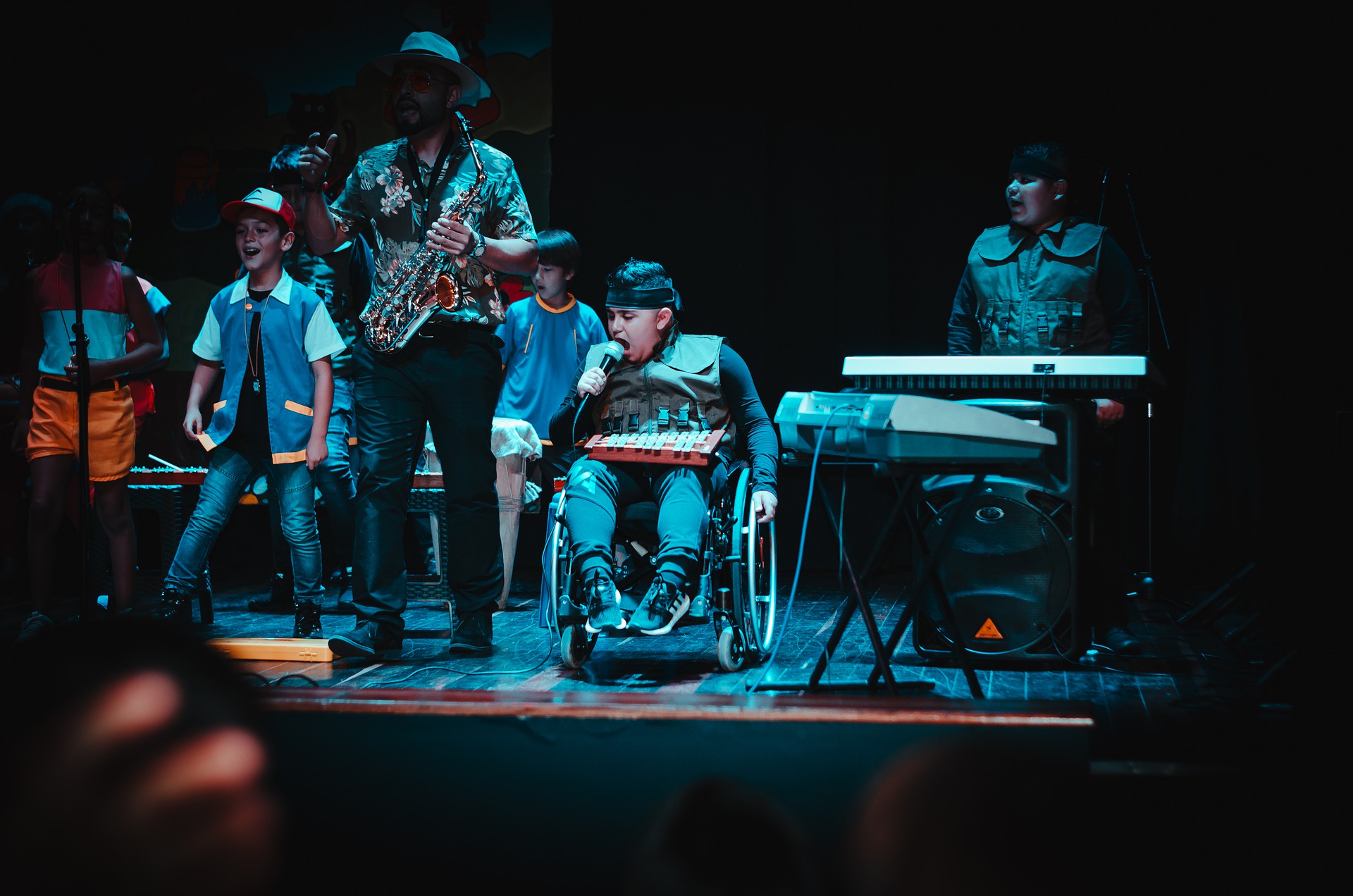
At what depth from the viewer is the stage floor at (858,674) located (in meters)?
2.12

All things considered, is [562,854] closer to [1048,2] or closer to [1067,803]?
[1067,803]

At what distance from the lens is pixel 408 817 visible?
1.60 m

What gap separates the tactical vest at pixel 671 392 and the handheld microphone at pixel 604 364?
0.04 m

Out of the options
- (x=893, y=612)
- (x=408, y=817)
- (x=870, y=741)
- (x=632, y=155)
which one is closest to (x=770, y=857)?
(x=870, y=741)

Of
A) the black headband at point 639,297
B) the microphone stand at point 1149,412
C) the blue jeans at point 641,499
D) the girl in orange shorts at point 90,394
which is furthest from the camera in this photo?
the microphone stand at point 1149,412

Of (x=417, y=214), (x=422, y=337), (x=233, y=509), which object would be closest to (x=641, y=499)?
(x=422, y=337)

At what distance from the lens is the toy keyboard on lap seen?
494 cm

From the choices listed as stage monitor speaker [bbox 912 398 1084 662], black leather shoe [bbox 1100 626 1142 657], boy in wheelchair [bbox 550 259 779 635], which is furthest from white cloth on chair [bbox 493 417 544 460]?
black leather shoe [bbox 1100 626 1142 657]

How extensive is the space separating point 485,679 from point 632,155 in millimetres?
3454

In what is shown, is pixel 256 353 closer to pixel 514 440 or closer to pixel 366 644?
pixel 514 440

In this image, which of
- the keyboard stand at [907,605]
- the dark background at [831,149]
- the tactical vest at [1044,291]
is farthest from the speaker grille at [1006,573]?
the dark background at [831,149]

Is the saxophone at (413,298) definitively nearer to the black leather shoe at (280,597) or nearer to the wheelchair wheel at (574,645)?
the wheelchair wheel at (574,645)

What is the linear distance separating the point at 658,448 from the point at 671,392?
32 cm

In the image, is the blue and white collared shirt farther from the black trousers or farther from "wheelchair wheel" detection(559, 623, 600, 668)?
"wheelchair wheel" detection(559, 623, 600, 668)
